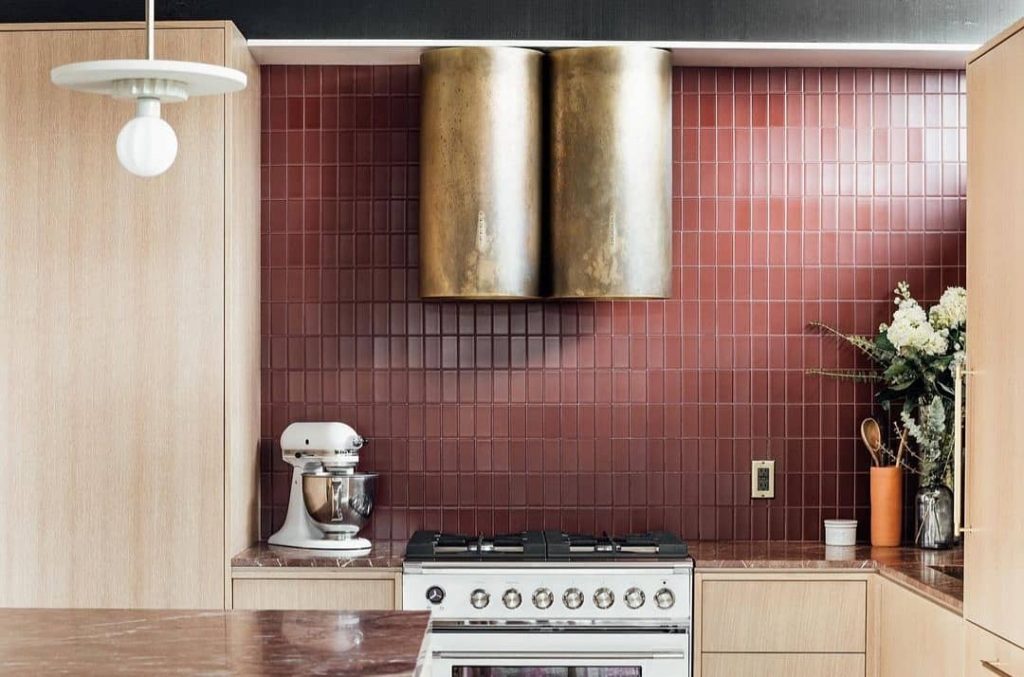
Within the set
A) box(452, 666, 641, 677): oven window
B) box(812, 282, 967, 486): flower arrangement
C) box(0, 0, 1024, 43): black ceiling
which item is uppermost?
box(0, 0, 1024, 43): black ceiling

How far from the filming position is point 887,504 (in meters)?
4.00

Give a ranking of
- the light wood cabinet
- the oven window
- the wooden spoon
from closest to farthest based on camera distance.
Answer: the light wood cabinet → the oven window → the wooden spoon

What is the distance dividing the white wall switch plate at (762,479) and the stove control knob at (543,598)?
2.87 ft

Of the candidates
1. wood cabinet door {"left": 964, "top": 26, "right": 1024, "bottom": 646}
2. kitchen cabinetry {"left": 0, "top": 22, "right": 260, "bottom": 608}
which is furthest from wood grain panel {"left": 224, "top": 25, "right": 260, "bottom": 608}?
wood cabinet door {"left": 964, "top": 26, "right": 1024, "bottom": 646}

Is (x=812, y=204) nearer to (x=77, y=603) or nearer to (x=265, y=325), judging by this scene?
(x=265, y=325)

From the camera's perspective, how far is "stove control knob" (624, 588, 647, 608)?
12.0 feet

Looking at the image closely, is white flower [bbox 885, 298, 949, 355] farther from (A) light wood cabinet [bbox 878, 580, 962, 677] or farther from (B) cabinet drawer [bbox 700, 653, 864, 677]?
(B) cabinet drawer [bbox 700, 653, 864, 677]

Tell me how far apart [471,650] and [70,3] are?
91.2 inches

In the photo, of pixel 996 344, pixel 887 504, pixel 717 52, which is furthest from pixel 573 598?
pixel 717 52

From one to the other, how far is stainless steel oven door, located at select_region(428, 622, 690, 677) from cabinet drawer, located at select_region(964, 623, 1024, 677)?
940 millimetres

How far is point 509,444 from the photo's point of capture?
13.8ft

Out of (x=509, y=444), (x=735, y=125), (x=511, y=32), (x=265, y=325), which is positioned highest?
(x=511, y=32)

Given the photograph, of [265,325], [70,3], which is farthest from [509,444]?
[70,3]

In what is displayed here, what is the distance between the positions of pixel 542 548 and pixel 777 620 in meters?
0.70
